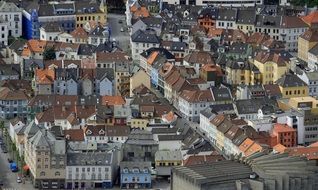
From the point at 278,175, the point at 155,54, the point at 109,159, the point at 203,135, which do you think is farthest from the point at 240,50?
the point at 278,175

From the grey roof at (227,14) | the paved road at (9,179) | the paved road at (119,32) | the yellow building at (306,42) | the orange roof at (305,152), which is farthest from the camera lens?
the grey roof at (227,14)

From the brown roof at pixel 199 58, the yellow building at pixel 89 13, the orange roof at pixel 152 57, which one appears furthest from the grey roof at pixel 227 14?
the orange roof at pixel 152 57

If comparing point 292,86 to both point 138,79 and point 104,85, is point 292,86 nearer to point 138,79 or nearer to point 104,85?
point 138,79

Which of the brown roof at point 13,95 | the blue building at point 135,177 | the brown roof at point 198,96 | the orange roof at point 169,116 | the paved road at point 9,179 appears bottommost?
the paved road at point 9,179

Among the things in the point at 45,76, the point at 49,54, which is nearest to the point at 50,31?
the point at 49,54

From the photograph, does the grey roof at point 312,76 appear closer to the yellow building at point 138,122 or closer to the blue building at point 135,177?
the yellow building at point 138,122

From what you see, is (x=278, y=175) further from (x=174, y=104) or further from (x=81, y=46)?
(x=81, y=46)
